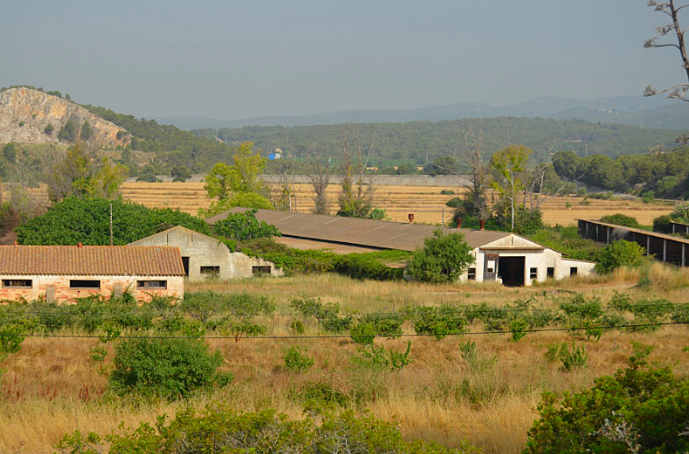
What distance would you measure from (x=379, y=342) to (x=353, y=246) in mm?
24342

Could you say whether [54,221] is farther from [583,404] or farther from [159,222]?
[583,404]

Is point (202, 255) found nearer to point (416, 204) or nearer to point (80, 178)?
point (80, 178)

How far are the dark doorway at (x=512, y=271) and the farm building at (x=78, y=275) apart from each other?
18.6m

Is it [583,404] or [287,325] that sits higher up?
[583,404]

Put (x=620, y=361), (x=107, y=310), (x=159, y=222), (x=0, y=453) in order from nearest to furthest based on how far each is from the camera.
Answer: (x=0, y=453)
(x=620, y=361)
(x=107, y=310)
(x=159, y=222)

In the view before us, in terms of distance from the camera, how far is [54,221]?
42.6m

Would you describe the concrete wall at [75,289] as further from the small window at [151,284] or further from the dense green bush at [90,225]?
the dense green bush at [90,225]

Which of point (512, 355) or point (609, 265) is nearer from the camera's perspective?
point (512, 355)

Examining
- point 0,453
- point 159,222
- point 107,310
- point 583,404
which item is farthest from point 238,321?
point 159,222

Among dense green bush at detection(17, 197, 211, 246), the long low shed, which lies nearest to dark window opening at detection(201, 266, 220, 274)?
dense green bush at detection(17, 197, 211, 246)

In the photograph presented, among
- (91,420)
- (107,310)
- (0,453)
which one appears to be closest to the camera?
(0,453)

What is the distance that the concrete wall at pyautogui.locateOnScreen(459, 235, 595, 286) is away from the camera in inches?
1551

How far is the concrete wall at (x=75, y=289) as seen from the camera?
31094mm

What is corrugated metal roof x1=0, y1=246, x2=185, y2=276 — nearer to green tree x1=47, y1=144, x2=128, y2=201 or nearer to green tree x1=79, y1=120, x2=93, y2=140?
green tree x1=47, y1=144, x2=128, y2=201
